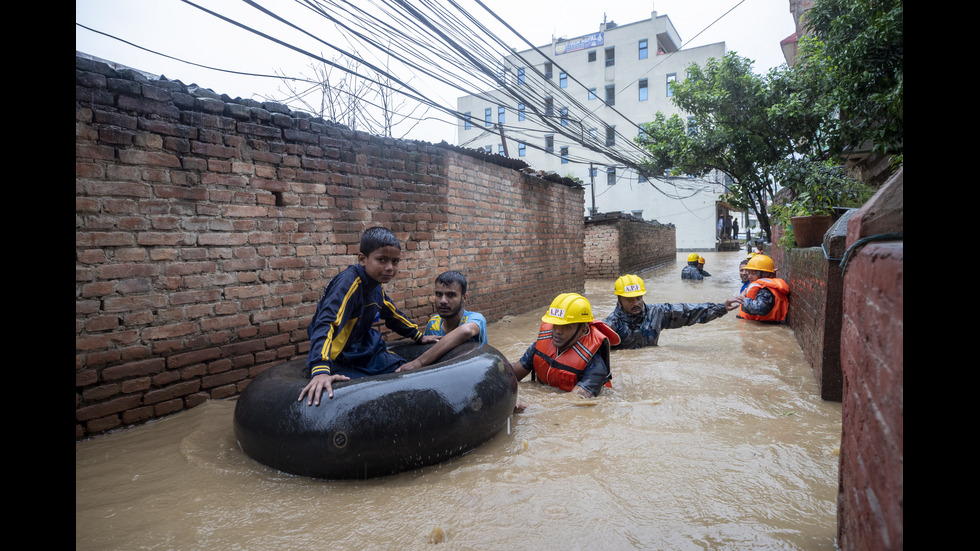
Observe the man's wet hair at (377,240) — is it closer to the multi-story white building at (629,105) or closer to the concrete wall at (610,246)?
the concrete wall at (610,246)

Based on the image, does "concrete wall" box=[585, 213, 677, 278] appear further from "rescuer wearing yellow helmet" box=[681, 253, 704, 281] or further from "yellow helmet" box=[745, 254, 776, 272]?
"yellow helmet" box=[745, 254, 776, 272]

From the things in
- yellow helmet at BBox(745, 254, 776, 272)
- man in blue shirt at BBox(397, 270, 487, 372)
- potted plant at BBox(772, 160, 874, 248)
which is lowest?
man in blue shirt at BBox(397, 270, 487, 372)

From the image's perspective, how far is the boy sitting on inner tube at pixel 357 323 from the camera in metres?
2.87

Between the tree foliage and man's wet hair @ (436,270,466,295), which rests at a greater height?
the tree foliage

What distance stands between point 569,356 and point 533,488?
165 centimetres

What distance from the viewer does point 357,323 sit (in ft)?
11.7

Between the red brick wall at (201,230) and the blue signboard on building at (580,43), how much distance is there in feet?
110

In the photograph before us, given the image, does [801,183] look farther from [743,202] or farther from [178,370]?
[178,370]

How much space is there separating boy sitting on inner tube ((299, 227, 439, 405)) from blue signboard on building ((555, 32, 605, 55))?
35644 millimetres

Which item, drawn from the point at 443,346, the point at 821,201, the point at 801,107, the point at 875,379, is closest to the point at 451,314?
the point at 443,346

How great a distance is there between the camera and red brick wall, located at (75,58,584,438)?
124 inches

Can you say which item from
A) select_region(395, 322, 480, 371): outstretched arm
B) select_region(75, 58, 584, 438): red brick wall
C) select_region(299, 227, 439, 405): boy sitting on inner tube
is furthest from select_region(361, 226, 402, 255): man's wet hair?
A: select_region(75, 58, 584, 438): red brick wall

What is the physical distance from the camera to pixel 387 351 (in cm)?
400

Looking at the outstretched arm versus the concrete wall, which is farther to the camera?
the concrete wall
